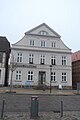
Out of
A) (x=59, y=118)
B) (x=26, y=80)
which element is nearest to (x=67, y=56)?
(x=26, y=80)

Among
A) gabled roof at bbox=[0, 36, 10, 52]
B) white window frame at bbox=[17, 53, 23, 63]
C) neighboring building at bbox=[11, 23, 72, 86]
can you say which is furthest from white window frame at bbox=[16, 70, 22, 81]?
gabled roof at bbox=[0, 36, 10, 52]

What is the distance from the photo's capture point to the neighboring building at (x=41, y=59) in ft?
105

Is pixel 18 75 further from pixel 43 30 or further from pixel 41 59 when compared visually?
pixel 43 30

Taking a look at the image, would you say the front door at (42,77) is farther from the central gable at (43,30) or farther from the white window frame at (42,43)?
the central gable at (43,30)

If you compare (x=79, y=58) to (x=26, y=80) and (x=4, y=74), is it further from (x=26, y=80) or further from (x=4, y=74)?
(x=4, y=74)

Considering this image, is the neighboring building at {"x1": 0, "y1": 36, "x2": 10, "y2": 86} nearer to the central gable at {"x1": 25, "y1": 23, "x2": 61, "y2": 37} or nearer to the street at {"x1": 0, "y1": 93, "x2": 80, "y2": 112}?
the central gable at {"x1": 25, "y1": 23, "x2": 61, "y2": 37}

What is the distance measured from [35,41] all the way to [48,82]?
8.27 m

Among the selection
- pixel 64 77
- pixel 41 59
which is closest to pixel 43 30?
pixel 41 59

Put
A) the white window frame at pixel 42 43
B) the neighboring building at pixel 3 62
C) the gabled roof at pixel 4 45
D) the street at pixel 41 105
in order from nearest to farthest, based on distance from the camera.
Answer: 1. the street at pixel 41 105
2. the neighboring building at pixel 3 62
3. the white window frame at pixel 42 43
4. the gabled roof at pixel 4 45

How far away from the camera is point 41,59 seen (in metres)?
33.1

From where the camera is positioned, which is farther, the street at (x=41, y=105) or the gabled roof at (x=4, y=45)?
the gabled roof at (x=4, y=45)

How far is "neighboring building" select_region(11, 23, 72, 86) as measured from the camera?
105 ft

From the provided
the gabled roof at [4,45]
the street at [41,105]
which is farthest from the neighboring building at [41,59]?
the street at [41,105]

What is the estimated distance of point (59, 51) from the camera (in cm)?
3400
